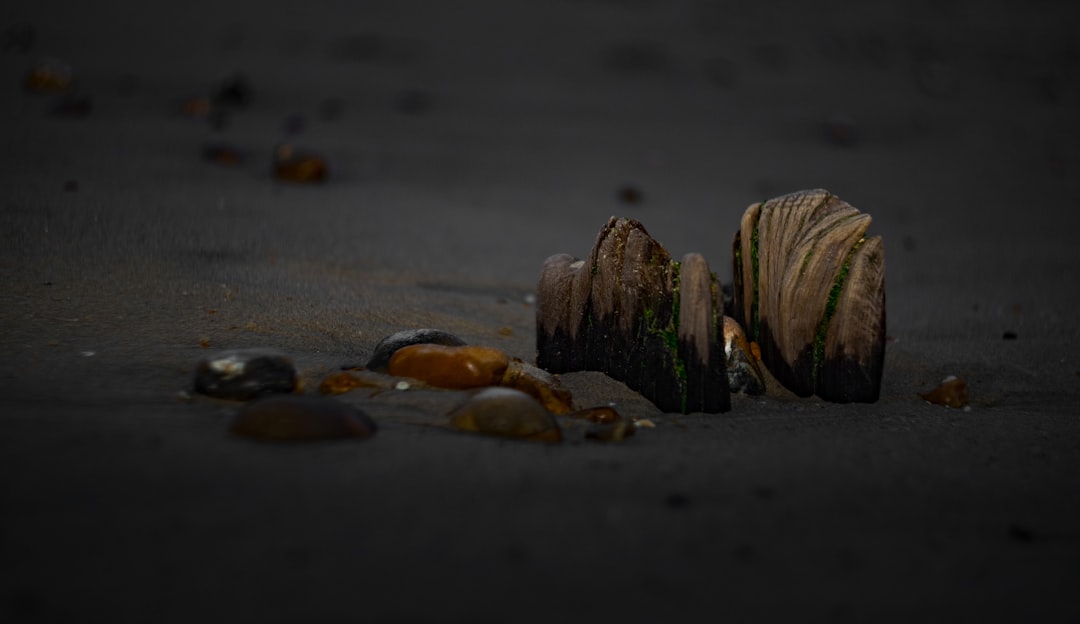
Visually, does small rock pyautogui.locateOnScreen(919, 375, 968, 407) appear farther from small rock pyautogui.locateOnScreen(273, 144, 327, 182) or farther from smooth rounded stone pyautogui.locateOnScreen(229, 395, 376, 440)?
small rock pyautogui.locateOnScreen(273, 144, 327, 182)

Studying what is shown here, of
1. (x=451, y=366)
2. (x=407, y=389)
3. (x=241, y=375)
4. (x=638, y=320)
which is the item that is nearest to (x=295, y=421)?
(x=241, y=375)

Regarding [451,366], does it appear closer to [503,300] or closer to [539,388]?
[539,388]

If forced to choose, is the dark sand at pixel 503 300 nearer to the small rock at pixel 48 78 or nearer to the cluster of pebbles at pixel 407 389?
the cluster of pebbles at pixel 407 389

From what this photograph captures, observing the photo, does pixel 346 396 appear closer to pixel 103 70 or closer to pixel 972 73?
pixel 103 70

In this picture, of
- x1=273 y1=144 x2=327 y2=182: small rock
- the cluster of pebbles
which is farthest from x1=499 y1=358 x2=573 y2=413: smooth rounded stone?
x1=273 y1=144 x2=327 y2=182: small rock

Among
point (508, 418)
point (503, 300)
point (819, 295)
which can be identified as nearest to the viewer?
point (508, 418)

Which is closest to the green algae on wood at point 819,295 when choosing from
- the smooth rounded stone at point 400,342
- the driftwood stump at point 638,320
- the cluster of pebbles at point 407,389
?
the driftwood stump at point 638,320
